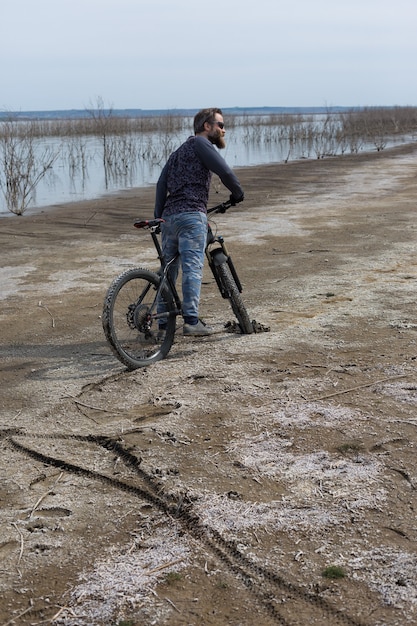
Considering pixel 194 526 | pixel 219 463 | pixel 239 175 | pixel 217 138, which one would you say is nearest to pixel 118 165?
pixel 239 175

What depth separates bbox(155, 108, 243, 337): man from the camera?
224 inches

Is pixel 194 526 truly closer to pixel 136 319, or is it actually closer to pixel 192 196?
pixel 136 319

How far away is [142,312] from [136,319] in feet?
0.22

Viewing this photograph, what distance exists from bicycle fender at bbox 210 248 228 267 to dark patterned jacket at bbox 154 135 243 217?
0.37 metres

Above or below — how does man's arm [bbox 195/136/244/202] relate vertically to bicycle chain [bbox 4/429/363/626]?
above

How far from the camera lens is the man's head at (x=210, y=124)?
18.6 feet

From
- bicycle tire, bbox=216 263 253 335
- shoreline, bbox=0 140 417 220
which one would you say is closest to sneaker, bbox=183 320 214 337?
bicycle tire, bbox=216 263 253 335

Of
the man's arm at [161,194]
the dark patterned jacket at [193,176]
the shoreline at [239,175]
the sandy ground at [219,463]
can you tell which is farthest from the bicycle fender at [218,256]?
the shoreline at [239,175]

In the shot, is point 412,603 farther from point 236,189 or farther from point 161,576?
point 236,189

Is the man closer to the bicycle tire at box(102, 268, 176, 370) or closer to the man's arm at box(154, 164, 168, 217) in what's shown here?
the man's arm at box(154, 164, 168, 217)

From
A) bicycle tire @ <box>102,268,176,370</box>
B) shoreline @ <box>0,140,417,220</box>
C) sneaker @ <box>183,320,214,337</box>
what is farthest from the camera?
shoreline @ <box>0,140,417,220</box>

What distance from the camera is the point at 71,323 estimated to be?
695 centimetres

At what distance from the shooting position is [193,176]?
19.0ft

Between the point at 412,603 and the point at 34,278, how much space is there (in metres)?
6.86
